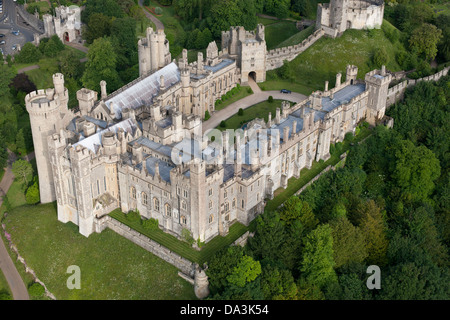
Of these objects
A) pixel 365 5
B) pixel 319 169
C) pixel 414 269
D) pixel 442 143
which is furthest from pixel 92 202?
pixel 365 5

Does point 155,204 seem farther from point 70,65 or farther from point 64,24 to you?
point 64,24

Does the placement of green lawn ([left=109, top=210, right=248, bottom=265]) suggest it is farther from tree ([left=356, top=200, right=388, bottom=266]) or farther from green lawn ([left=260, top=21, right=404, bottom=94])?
green lawn ([left=260, top=21, right=404, bottom=94])

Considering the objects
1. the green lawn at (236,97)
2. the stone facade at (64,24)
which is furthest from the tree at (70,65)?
the green lawn at (236,97)

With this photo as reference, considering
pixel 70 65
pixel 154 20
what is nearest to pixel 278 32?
pixel 154 20

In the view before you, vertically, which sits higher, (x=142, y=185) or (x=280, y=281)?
(x=142, y=185)

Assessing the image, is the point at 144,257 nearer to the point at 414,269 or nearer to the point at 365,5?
the point at 414,269

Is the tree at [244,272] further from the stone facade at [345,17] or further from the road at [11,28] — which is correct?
the road at [11,28]

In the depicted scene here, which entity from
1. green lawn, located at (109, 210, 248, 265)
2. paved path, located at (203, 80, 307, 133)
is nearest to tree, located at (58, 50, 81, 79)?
paved path, located at (203, 80, 307, 133)
